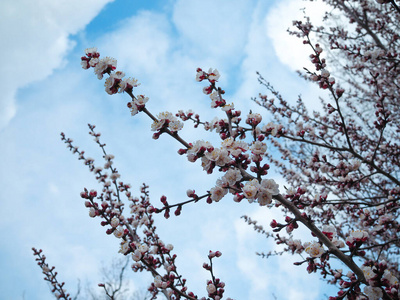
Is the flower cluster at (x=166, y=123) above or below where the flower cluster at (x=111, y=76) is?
below

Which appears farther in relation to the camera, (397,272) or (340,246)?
(397,272)

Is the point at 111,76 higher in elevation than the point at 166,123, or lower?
higher

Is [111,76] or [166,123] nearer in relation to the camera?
[166,123]

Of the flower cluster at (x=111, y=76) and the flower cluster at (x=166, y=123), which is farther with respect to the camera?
the flower cluster at (x=111, y=76)

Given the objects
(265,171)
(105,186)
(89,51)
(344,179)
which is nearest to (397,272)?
(344,179)

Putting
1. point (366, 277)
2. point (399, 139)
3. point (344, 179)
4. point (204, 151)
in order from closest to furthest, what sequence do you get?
point (366, 277) < point (204, 151) < point (344, 179) < point (399, 139)

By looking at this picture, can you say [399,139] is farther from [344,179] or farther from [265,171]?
[265,171]

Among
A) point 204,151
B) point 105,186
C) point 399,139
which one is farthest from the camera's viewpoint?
point 399,139

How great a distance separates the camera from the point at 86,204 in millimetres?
3268

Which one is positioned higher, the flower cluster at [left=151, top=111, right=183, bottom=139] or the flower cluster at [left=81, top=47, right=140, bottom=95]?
the flower cluster at [left=81, top=47, right=140, bottom=95]

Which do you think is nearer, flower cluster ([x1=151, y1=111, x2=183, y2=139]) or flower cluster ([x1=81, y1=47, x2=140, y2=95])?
flower cluster ([x1=151, y1=111, x2=183, y2=139])

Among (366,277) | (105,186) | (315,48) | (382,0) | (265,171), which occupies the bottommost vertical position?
(366,277)

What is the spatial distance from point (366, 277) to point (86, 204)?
283 centimetres

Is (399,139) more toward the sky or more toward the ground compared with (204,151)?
more toward the sky
